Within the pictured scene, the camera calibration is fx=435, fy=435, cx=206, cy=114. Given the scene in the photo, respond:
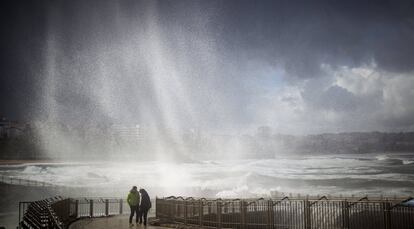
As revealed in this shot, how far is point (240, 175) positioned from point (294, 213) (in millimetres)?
51463

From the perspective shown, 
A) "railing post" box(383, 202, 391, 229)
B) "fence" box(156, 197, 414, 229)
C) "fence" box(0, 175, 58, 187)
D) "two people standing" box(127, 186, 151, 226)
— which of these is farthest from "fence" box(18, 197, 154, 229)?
"fence" box(0, 175, 58, 187)

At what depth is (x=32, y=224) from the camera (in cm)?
1255

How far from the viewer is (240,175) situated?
72.5 m

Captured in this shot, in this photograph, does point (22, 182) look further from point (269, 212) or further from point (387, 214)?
point (387, 214)

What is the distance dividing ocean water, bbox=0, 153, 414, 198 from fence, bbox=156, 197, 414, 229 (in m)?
37.6

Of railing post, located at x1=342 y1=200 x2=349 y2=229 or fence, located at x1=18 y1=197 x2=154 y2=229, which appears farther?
railing post, located at x1=342 y1=200 x2=349 y2=229

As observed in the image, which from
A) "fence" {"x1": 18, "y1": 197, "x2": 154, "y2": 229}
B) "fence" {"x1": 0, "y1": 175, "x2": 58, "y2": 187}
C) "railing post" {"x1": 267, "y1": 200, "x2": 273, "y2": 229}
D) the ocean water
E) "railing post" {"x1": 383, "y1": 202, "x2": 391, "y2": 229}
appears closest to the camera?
"fence" {"x1": 18, "y1": 197, "x2": 154, "y2": 229}

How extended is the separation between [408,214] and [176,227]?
10.7 m

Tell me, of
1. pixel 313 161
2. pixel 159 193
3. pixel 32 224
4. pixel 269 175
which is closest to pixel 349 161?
pixel 313 161

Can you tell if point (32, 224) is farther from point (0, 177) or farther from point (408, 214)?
point (0, 177)

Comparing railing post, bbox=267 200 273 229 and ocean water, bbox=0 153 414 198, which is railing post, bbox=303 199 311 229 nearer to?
railing post, bbox=267 200 273 229

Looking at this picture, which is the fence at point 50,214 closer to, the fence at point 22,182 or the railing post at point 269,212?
the railing post at point 269,212

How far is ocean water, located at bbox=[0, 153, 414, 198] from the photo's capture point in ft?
191

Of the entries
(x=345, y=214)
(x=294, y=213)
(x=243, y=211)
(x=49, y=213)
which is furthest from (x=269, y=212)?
(x=49, y=213)
